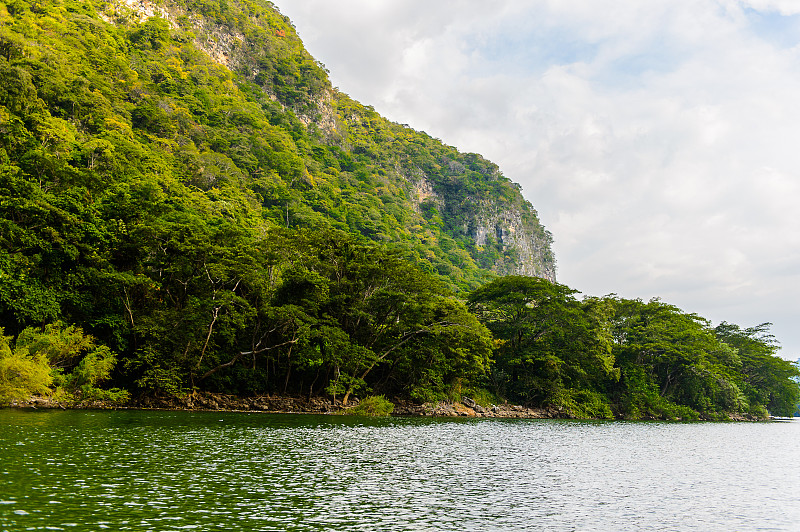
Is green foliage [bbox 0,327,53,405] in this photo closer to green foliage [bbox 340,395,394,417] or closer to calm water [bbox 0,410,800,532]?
calm water [bbox 0,410,800,532]

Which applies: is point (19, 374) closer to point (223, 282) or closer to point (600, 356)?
point (223, 282)

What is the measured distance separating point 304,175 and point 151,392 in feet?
189

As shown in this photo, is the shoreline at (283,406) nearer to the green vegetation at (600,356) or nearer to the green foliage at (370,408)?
the green foliage at (370,408)

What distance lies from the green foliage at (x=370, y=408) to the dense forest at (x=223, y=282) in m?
1.67

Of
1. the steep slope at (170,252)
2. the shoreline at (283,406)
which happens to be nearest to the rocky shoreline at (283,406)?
the shoreline at (283,406)

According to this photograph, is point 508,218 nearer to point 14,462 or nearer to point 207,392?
point 207,392

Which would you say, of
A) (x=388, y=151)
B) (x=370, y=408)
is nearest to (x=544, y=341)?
(x=370, y=408)

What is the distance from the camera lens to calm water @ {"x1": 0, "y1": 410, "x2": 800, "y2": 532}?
10.4m

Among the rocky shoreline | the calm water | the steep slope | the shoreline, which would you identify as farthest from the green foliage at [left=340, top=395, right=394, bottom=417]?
the calm water

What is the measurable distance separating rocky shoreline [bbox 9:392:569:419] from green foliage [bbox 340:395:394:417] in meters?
0.79

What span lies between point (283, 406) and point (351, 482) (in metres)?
28.3

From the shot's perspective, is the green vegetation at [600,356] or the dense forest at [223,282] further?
the green vegetation at [600,356]

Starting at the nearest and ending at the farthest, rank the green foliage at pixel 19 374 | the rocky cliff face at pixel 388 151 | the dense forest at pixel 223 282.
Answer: the green foliage at pixel 19 374
the dense forest at pixel 223 282
the rocky cliff face at pixel 388 151

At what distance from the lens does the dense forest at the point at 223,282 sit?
1341 inches
